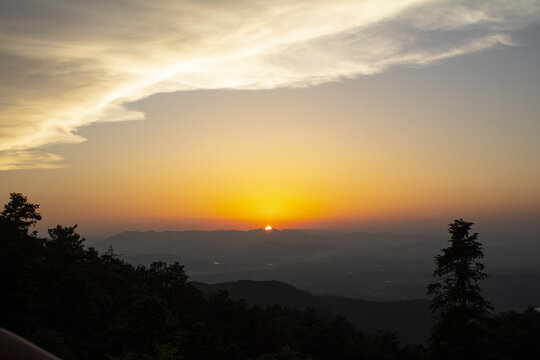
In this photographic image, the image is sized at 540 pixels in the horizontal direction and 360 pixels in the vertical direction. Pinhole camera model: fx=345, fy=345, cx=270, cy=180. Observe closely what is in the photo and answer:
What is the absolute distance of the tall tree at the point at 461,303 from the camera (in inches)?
842

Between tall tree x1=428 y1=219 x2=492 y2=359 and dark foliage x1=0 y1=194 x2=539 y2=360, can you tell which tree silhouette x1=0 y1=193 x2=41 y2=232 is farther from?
tall tree x1=428 y1=219 x2=492 y2=359

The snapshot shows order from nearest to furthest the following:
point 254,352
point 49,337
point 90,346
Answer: point 49,337
point 90,346
point 254,352

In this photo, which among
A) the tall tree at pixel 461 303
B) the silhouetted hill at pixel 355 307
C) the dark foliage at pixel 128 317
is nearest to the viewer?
the tall tree at pixel 461 303

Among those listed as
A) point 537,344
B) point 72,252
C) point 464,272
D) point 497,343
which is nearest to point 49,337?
point 72,252

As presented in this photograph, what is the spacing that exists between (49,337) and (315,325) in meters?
36.4

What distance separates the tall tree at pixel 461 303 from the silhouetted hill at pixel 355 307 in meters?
123

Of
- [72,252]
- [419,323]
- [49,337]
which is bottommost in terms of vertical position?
[419,323]

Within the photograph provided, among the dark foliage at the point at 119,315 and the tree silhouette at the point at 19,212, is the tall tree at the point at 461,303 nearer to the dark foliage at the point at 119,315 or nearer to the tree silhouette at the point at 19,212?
the dark foliage at the point at 119,315

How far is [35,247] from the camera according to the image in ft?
111

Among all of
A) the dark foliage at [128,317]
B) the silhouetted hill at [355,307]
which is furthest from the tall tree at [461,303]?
the silhouetted hill at [355,307]

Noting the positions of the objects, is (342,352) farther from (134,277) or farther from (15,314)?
(15,314)

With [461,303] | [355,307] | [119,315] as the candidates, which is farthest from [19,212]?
[355,307]

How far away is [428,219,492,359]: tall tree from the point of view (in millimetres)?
21375

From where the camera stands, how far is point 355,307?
162 meters
